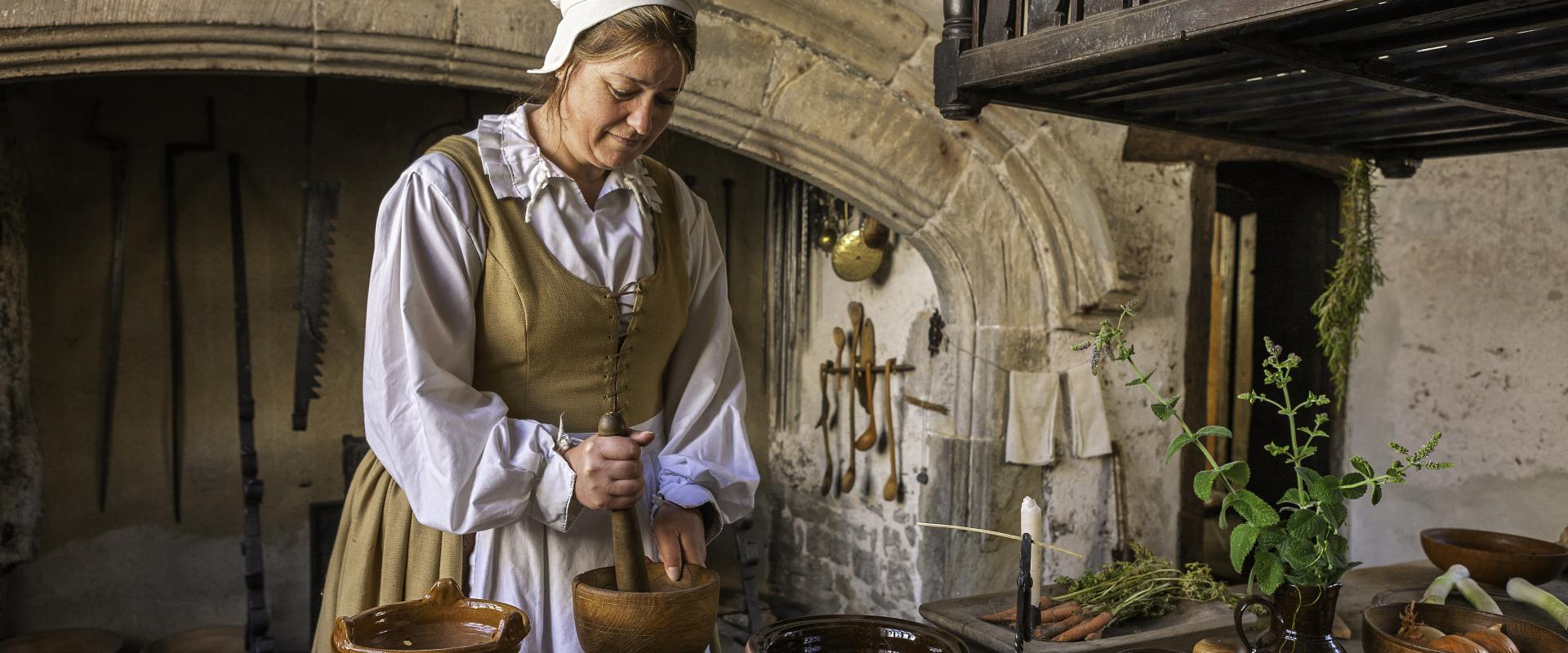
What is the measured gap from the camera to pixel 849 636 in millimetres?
1358

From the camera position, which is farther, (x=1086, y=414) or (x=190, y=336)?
(x=190, y=336)

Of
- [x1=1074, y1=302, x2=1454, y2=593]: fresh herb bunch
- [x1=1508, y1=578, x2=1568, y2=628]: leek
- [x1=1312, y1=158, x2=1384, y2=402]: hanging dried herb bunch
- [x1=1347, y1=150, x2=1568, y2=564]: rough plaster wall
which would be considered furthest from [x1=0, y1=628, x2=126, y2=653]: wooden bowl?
[x1=1347, y1=150, x2=1568, y2=564]: rough plaster wall

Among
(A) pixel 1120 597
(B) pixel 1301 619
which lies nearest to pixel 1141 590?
(A) pixel 1120 597

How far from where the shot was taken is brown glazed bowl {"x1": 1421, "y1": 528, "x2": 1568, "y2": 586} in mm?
2498

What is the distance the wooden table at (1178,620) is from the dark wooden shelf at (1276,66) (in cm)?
91

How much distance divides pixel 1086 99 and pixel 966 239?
1410mm

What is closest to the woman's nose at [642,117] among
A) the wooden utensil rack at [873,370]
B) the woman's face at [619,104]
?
the woman's face at [619,104]

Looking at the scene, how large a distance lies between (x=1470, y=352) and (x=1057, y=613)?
2.49 m

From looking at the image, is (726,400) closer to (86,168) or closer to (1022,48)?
(1022,48)

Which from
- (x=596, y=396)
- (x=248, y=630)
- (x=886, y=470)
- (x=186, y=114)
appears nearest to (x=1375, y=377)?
(x=886, y=470)

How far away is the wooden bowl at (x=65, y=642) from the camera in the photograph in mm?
3486

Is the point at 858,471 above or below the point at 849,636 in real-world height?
below

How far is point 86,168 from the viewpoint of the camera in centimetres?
378

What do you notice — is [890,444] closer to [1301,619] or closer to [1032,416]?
[1032,416]
